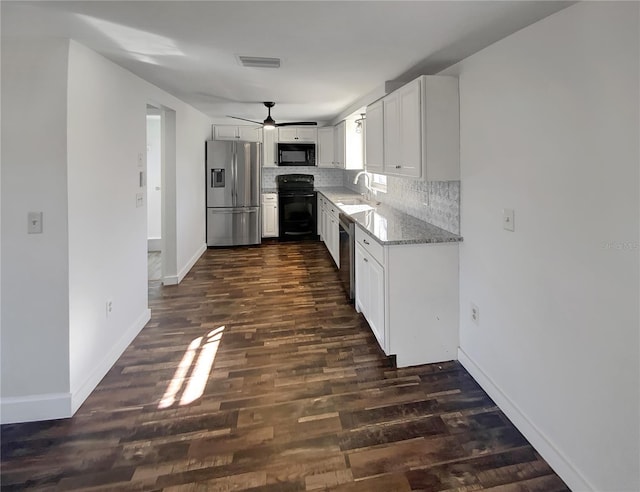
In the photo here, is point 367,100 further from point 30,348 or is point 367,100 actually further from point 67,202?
point 30,348

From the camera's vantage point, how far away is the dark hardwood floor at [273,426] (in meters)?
1.72

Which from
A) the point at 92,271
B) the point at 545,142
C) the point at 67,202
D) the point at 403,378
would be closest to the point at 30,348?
the point at 92,271

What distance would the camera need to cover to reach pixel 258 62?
2666 mm

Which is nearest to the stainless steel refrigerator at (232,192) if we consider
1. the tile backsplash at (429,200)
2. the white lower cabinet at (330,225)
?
the white lower cabinet at (330,225)

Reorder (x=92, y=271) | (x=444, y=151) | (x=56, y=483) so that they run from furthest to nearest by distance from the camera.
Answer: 1. (x=444, y=151)
2. (x=92, y=271)
3. (x=56, y=483)

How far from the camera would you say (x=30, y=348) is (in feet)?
7.01

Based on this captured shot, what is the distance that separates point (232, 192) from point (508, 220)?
494 centimetres

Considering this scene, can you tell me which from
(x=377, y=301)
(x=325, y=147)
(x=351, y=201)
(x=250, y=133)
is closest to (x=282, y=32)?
(x=377, y=301)

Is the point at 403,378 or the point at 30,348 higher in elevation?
the point at 30,348

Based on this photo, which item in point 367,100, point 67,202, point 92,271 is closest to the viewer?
point 67,202

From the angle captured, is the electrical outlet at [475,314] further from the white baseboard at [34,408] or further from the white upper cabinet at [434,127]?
the white baseboard at [34,408]

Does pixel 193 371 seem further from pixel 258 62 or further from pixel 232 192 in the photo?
pixel 232 192

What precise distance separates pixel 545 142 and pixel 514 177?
0.90 ft

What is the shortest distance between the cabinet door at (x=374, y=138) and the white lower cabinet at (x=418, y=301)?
3.88 ft
